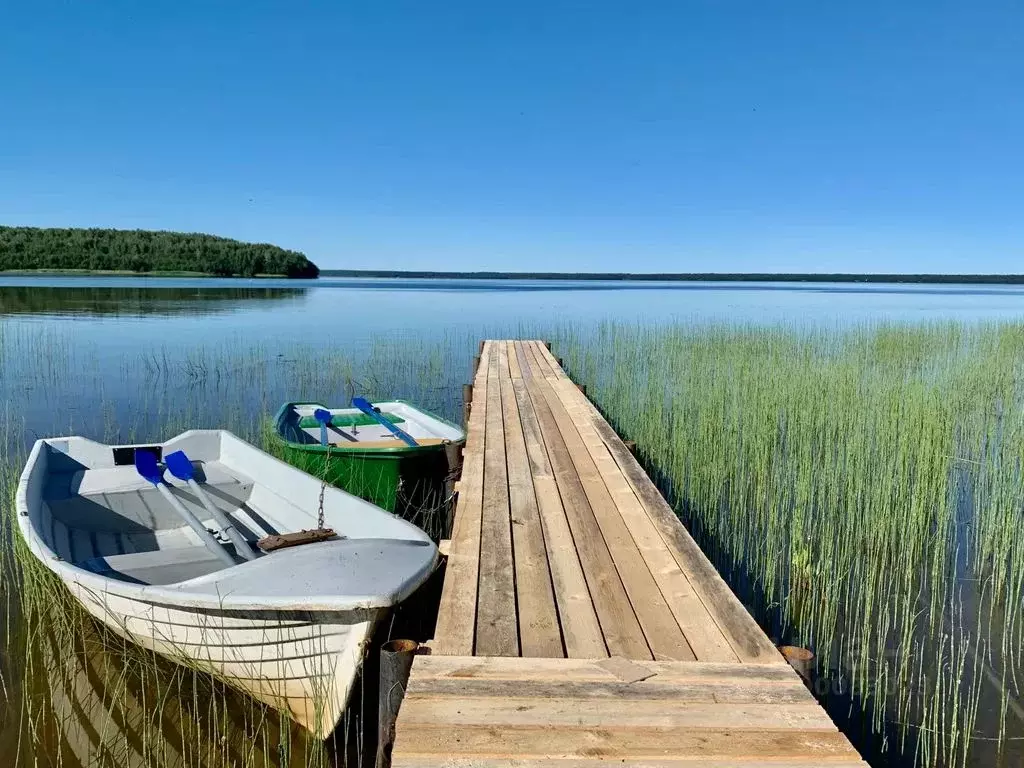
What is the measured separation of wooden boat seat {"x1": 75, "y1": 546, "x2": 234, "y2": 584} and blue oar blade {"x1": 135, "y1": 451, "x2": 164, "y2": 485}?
2.31ft

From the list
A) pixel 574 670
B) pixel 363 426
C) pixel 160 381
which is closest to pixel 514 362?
pixel 363 426

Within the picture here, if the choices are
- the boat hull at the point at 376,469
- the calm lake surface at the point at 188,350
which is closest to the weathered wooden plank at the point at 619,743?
the boat hull at the point at 376,469

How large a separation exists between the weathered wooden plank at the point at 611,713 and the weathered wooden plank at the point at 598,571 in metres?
0.36

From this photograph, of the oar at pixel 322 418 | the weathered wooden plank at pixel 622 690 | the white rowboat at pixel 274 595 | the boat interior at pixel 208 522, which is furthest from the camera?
the oar at pixel 322 418

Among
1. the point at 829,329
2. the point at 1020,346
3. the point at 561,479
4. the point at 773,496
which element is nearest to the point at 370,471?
the point at 561,479

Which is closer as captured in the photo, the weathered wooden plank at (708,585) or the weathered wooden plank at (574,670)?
the weathered wooden plank at (574,670)

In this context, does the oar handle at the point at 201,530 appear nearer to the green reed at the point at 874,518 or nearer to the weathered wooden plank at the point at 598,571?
the weathered wooden plank at the point at 598,571

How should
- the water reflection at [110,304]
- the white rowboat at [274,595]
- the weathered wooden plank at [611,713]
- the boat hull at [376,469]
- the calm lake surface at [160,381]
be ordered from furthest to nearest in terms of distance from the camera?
the water reflection at [110,304] < the boat hull at [376,469] < the calm lake surface at [160,381] < the white rowboat at [274,595] < the weathered wooden plank at [611,713]

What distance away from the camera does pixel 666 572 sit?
3.16 m

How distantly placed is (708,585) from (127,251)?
56.3 m

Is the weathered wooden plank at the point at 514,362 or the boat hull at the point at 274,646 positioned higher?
the weathered wooden plank at the point at 514,362

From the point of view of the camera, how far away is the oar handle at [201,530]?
3.67 m

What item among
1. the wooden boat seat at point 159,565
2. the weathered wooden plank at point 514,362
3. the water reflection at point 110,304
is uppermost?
the water reflection at point 110,304

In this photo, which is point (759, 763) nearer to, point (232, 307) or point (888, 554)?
point (888, 554)
